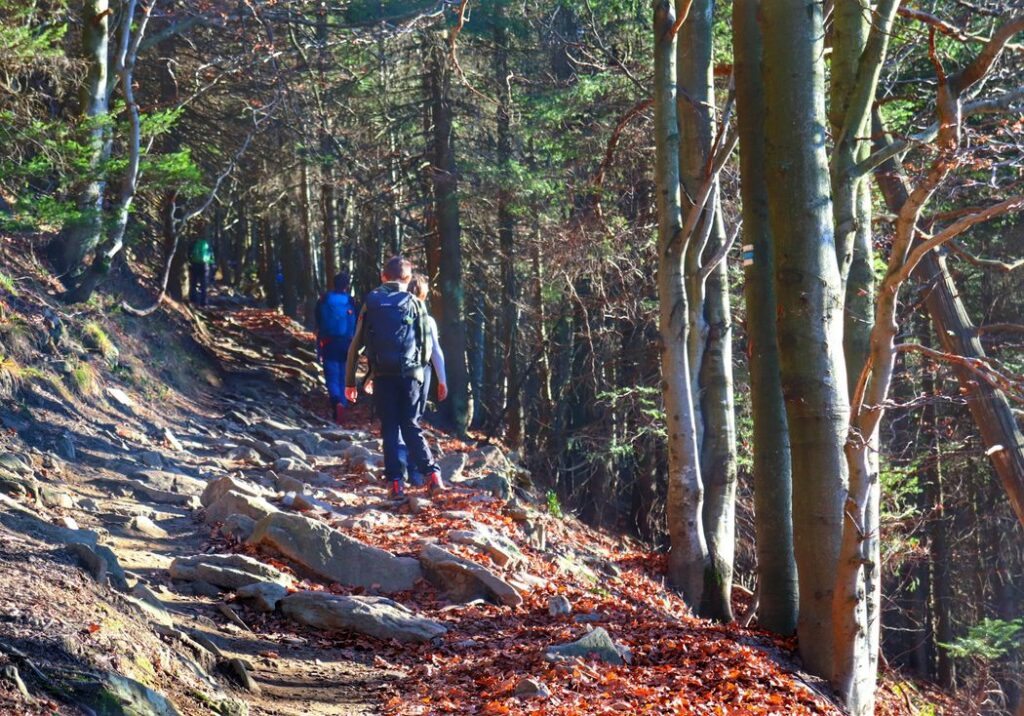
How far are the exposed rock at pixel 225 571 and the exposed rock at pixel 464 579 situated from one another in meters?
1.29

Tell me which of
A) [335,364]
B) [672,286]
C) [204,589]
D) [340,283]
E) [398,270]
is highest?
[340,283]

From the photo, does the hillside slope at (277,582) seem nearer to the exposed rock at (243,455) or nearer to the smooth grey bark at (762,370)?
the exposed rock at (243,455)

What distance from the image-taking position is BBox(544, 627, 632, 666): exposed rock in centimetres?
637

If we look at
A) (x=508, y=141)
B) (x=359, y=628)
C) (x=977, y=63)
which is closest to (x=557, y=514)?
(x=508, y=141)

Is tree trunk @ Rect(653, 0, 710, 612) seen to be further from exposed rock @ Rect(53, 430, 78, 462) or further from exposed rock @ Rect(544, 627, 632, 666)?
exposed rock @ Rect(53, 430, 78, 462)

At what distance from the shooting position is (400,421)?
409 inches

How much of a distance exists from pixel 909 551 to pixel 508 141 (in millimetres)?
9514

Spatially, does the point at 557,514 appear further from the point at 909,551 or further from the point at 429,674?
the point at 429,674

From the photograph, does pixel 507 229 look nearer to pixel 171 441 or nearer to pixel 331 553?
pixel 171 441

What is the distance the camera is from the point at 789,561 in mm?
8102

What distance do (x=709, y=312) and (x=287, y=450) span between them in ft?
17.9

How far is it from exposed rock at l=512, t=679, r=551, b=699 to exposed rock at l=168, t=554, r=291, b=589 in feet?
7.76

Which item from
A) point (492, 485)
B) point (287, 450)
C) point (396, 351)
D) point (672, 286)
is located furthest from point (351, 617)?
point (287, 450)

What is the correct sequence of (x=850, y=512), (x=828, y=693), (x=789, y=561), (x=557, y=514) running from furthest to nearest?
(x=557, y=514)
(x=789, y=561)
(x=828, y=693)
(x=850, y=512)
